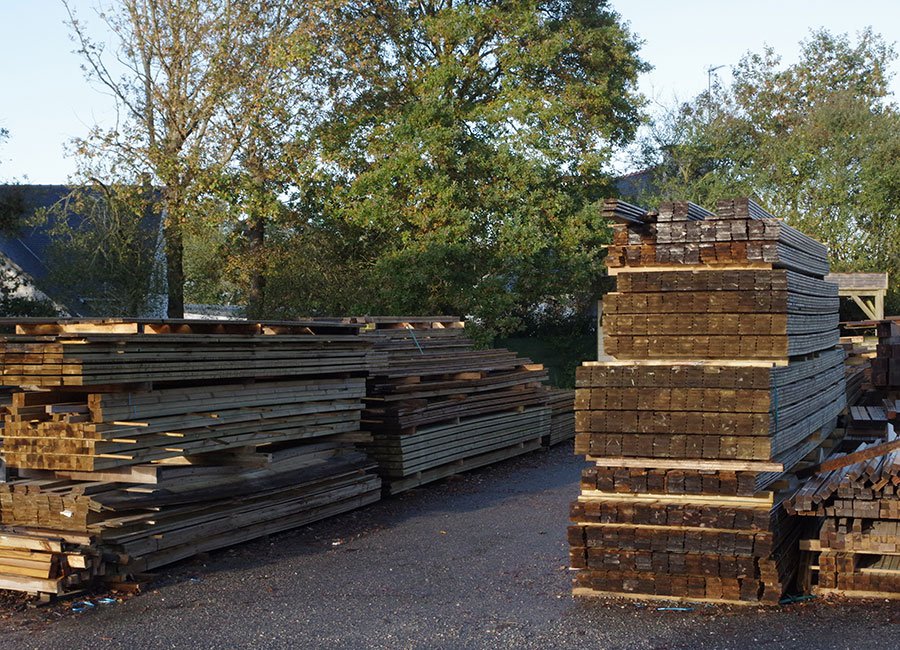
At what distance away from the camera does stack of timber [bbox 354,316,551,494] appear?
459 inches

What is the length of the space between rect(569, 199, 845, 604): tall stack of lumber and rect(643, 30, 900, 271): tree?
21.4 meters

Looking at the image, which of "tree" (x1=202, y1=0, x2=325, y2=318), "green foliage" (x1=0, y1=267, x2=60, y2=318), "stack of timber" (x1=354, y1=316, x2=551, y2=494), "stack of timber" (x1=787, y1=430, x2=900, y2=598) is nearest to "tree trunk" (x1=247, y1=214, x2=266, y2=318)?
"tree" (x1=202, y1=0, x2=325, y2=318)

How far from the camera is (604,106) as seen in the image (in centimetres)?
2256

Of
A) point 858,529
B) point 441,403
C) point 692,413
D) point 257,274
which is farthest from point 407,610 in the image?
point 257,274

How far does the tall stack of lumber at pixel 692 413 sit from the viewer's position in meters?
6.59

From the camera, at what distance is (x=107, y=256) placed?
2006cm

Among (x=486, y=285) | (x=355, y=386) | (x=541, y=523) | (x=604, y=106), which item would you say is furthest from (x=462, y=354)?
(x=604, y=106)

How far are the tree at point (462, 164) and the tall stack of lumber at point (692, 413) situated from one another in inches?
517

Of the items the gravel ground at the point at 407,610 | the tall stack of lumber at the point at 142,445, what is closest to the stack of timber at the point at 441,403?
the tall stack of lumber at the point at 142,445

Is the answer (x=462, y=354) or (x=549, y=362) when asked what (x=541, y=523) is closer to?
(x=462, y=354)

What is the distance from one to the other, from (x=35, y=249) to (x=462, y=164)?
13171mm

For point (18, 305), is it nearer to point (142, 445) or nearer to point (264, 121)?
point (264, 121)

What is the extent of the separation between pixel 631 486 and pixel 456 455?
6.21 metres

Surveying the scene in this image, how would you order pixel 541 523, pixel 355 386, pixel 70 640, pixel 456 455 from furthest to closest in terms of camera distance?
pixel 456 455 → pixel 355 386 → pixel 541 523 → pixel 70 640
